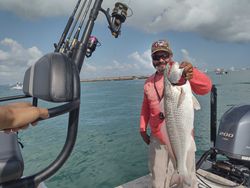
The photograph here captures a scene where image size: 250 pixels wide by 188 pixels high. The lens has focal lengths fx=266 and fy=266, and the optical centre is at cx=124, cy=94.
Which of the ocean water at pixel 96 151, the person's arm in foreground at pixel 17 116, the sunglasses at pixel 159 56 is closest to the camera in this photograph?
the person's arm in foreground at pixel 17 116

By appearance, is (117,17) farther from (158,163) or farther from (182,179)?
(182,179)

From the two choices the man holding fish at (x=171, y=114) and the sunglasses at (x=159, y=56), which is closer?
the man holding fish at (x=171, y=114)

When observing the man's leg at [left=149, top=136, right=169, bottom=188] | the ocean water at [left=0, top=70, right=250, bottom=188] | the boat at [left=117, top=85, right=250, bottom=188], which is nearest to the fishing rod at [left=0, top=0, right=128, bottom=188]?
A: the man's leg at [left=149, top=136, right=169, bottom=188]

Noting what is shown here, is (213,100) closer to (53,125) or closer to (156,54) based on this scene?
(156,54)

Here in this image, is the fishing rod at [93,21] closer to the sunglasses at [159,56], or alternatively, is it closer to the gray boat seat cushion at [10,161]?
the sunglasses at [159,56]

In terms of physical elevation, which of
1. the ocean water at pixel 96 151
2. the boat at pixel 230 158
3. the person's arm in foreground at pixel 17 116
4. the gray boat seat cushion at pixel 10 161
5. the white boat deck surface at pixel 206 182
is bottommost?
the ocean water at pixel 96 151

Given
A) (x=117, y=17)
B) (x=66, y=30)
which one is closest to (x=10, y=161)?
(x=66, y=30)

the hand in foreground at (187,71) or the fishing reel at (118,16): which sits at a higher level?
the fishing reel at (118,16)

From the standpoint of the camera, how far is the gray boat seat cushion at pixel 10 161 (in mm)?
1981

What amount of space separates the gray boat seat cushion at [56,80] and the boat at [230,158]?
8.92ft

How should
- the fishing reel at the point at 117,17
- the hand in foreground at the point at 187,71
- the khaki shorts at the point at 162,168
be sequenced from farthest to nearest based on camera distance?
1. the fishing reel at the point at 117,17
2. the khaki shorts at the point at 162,168
3. the hand in foreground at the point at 187,71

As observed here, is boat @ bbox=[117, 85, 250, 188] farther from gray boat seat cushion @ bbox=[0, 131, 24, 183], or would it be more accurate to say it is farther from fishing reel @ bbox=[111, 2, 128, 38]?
fishing reel @ bbox=[111, 2, 128, 38]

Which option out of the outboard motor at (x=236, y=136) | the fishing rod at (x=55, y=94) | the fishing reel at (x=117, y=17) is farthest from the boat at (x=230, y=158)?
the fishing rod at (x=55, y=94)

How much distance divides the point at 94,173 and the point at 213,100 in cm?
410
